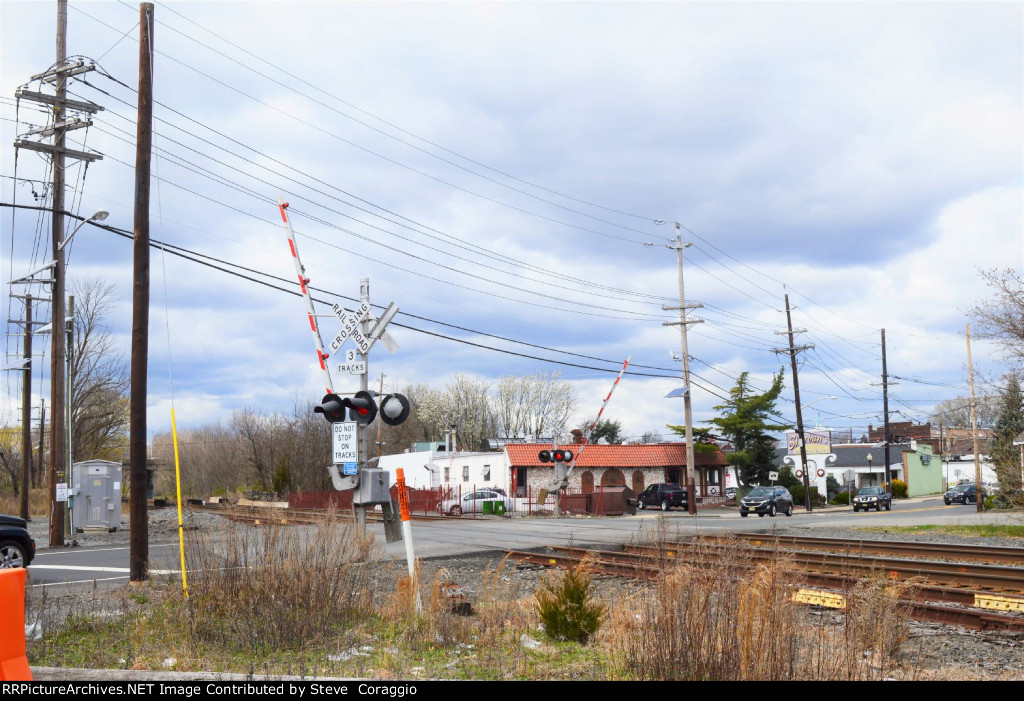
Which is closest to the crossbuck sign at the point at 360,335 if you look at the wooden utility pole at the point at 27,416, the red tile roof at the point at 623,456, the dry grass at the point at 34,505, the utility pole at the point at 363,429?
the utility pole at the point at 363,429

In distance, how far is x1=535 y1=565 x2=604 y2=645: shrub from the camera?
28.5 ft

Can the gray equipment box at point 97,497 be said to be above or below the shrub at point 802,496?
above

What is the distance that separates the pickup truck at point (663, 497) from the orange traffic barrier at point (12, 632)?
157ft

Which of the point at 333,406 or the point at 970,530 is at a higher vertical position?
the point at 333,406

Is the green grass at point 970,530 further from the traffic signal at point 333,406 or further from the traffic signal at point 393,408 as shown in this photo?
the traffic signal at point 333,406

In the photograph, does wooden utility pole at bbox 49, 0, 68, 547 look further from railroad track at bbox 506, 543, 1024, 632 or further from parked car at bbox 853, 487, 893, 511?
parked car at bbox 853, 487, 893, 511

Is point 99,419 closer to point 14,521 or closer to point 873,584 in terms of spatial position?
point 14,521

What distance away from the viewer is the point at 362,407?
11234 millimetres

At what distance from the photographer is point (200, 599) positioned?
356 inches

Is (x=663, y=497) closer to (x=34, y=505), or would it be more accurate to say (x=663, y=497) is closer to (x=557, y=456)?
(x=557, y=456)

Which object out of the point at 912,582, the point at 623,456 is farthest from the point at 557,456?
the point at 912,582

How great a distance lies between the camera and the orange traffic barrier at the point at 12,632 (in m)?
6.04

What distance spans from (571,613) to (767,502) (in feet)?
119
